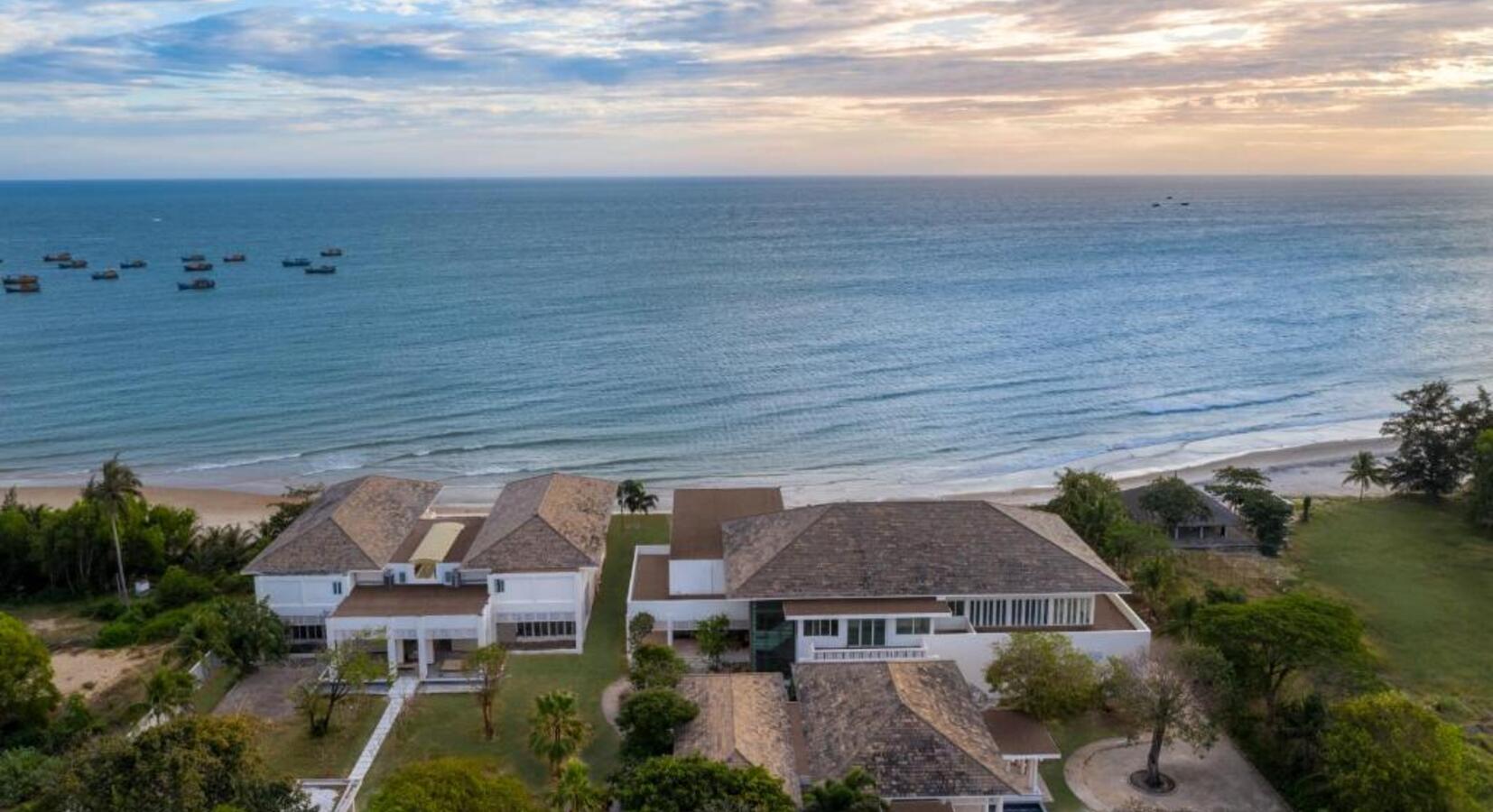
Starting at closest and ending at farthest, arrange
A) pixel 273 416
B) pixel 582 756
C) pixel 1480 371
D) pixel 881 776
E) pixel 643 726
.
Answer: pixel 881 776 → pixel 643 726 → pixel 582 756 → pixel 273 416 → pixel 1480 371

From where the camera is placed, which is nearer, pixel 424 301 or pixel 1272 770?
pixel 1272 770

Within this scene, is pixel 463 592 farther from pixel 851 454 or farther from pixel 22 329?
pixel 22 329

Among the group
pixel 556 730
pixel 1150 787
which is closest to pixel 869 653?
pixel 1150 787

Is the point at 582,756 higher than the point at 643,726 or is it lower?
lower

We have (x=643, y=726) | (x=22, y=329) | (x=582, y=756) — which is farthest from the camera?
(x=22, y=329)

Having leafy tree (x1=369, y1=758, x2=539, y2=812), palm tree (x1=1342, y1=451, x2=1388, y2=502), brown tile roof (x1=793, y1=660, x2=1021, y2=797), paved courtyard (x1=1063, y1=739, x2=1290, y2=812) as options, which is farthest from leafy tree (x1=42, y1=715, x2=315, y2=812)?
palm tree (x1=1342, y1=451, x2=1388, y2=502)

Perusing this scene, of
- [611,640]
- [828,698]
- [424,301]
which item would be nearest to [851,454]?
[611,640]

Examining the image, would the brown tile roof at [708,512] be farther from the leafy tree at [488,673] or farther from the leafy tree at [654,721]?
the leafy tree at [654,721]
